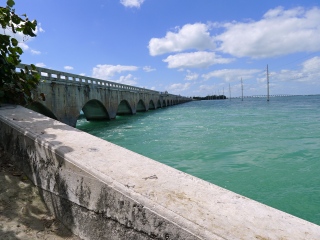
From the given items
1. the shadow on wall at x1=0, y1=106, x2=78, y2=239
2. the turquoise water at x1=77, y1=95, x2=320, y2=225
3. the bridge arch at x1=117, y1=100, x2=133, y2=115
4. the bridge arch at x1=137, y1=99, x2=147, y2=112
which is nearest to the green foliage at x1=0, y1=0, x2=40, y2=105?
the shadow on wall at x1=0, y1=106, x2=78, y2=239

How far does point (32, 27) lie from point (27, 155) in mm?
2799

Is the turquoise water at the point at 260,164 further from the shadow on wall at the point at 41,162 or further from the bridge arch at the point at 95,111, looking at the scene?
the bridge arch at the point at 95,111

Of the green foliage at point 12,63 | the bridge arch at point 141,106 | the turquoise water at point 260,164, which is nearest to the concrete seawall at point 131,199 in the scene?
the green foliage at point 12,63

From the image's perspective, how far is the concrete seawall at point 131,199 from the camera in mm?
1573

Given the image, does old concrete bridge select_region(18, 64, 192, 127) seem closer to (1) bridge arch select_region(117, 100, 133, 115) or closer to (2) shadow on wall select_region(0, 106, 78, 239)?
(1) bridge arch select_region(117, 100, 133, 115)

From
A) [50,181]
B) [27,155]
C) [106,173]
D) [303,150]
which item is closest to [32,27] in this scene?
[27,155]

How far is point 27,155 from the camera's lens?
2973mm

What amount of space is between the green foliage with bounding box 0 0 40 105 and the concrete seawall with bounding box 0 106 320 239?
2392 mm

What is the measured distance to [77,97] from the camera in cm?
1773

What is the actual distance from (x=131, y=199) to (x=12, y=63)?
4421 millimetres

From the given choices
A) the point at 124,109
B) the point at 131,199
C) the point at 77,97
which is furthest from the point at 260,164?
the point at 124,109

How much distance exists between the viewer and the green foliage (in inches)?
178

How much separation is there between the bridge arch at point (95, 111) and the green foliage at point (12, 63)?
1809cm

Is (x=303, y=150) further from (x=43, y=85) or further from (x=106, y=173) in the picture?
(x=43, y=85)
